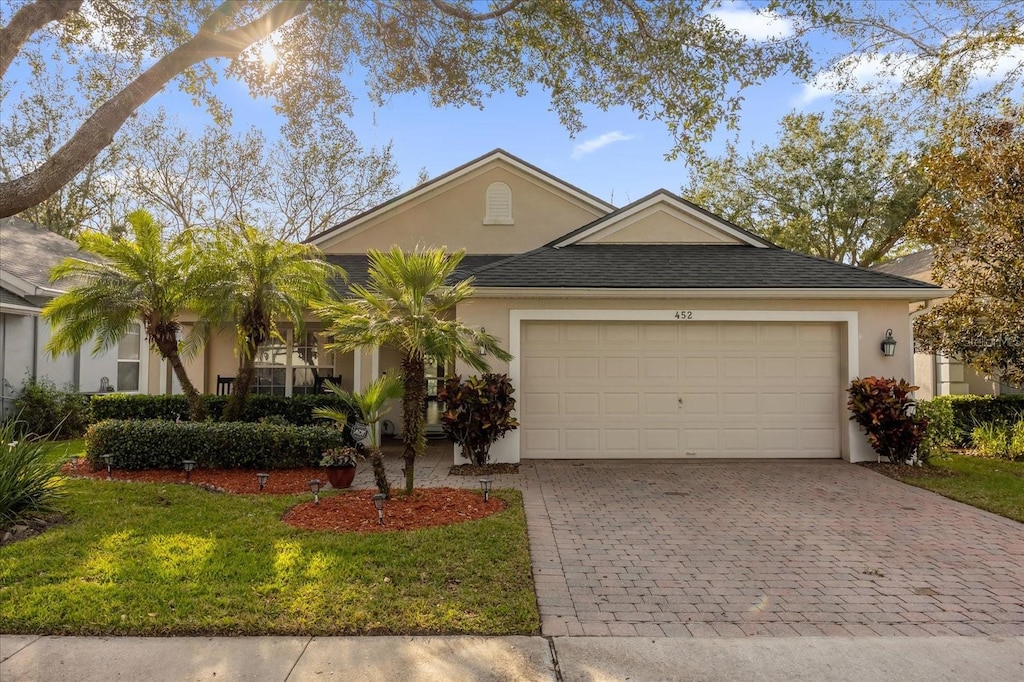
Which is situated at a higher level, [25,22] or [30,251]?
[25,22]

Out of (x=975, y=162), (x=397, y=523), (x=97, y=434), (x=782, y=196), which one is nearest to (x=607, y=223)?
(x=975, y=162)

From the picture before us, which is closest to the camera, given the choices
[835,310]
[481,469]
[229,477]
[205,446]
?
[229,477]

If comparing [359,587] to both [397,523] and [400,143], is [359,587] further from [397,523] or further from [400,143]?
[400,143]

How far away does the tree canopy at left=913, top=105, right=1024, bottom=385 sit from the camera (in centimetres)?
1041

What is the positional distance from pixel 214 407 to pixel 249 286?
8.23 ft

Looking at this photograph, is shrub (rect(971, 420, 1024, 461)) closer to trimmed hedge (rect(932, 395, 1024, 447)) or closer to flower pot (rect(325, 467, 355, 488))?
trimmed hedge (rect(932, 395, 1024, 447))

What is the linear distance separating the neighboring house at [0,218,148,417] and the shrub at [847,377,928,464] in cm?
1478

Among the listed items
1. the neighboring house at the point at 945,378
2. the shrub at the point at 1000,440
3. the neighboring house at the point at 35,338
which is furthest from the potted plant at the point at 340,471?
the neighboring house at the point at 945,378

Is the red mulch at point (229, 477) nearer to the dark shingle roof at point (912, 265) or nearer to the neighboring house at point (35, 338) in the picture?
the neighboring house at point (35, 338)

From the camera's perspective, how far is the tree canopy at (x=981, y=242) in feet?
34.2

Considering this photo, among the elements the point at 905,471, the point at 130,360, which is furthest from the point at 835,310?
the point at 130,360

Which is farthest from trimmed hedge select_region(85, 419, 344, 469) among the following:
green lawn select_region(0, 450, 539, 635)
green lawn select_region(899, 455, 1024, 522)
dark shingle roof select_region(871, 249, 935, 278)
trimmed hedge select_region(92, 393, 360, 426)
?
dark shingle roof select_region(871, 249, 935, 278)

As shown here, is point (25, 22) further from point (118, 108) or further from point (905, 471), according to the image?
point (905, 471)

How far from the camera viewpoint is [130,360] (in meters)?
15.9
